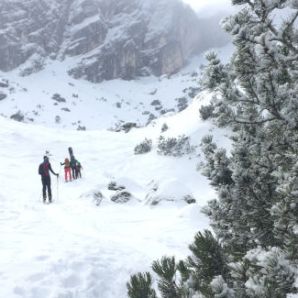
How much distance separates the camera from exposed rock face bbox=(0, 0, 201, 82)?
91.6 metres

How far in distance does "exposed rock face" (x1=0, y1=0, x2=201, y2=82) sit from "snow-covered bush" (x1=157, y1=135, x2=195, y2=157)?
6709 cm

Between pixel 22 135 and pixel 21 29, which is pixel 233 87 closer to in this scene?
pixel 22 135

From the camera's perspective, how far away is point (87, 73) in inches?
3607

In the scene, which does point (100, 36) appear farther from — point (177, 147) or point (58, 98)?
point (177, 147)

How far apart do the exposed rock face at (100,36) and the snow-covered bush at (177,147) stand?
67.1 meters

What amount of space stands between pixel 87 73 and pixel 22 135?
202ft

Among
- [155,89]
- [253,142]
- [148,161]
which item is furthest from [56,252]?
[155,89]

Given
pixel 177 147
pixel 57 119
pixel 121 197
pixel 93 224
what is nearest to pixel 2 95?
pixel 57 119

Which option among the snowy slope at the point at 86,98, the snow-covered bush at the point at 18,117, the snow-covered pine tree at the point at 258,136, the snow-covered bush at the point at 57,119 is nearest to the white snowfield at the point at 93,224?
the snow-covered pine tree at the point at 258,136

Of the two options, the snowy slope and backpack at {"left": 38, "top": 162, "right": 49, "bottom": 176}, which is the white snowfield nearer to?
backpack at {"left": 38, "top": 162, "right": 49, "bottom": 176}

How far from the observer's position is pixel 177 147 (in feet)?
70.5

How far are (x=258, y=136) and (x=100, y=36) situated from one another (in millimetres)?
100507

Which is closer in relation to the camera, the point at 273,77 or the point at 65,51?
the point at 273,77

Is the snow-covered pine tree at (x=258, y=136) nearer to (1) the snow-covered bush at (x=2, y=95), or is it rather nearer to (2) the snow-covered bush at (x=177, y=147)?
(2) the snow-covered bush at (x=177, y=147)
